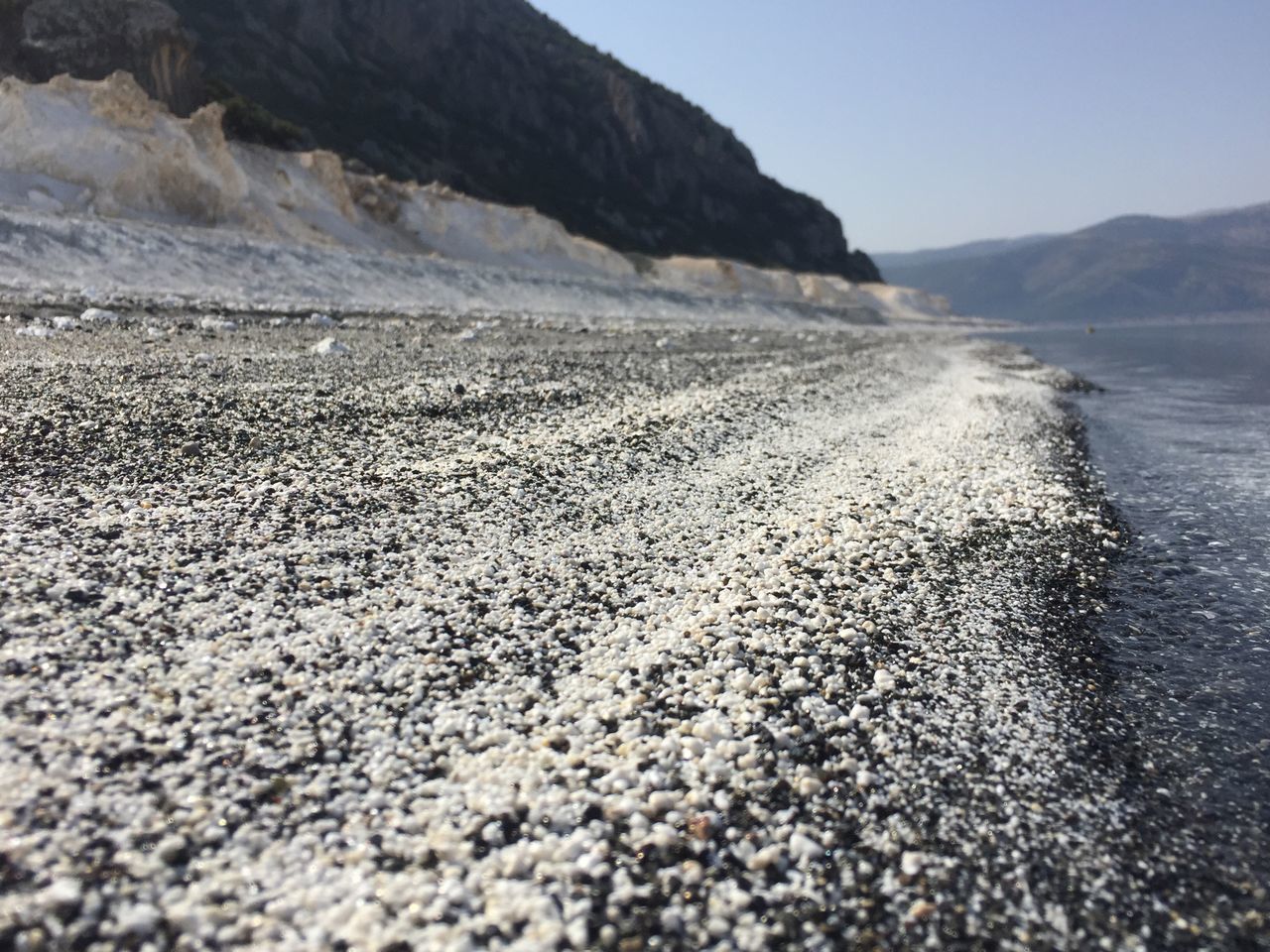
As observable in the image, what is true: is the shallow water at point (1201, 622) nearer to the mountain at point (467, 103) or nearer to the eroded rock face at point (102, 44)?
the mountain at point (467, 103)

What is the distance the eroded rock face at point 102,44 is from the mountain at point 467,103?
0.26 feet

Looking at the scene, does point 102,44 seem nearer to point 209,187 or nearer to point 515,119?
point 209,187

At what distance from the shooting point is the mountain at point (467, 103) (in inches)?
1604

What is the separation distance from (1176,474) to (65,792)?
1501 cm

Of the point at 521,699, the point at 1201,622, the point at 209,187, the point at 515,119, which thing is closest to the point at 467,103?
the point at 515,119

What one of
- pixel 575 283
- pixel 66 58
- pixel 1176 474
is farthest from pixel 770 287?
pixel 1176 474

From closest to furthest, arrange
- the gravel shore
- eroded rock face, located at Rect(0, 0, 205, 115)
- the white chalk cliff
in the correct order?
the gravel shore → the white chalk cliff → eroded rock face, located at Rect(0, 0, 205, 115)

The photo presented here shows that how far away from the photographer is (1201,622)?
247 inches

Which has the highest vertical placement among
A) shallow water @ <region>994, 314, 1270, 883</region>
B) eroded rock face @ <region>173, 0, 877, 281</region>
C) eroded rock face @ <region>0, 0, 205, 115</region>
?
eroded rock face @ <region>173, 0, 877, 281</region>

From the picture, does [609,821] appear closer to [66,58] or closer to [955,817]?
[955,817]

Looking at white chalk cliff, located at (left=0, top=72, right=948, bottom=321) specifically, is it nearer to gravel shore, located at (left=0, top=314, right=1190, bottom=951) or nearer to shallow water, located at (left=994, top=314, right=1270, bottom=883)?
gravel shore, located at (left=0, top=314, right=1190, bottom=951)

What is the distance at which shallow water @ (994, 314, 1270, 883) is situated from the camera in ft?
13.2

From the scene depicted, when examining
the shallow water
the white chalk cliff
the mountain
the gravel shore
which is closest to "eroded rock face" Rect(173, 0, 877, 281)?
the mountain

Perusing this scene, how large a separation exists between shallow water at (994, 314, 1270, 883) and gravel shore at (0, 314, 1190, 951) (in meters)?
0.40
